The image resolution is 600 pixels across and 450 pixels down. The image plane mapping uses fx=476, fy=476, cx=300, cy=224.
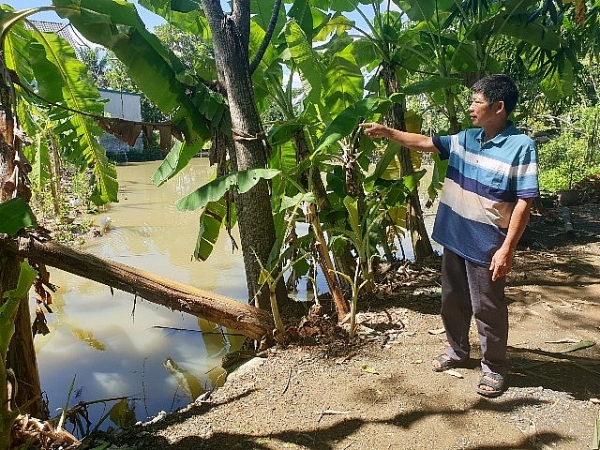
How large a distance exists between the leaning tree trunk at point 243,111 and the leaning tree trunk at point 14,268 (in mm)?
1344

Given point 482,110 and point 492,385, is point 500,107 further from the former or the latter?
point 492,385

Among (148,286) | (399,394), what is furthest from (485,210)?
(148,286)

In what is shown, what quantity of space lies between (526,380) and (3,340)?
2645 millimetres

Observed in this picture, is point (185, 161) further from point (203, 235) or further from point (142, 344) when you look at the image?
point (142, 344)

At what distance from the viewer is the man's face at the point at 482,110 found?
2373 millimetres

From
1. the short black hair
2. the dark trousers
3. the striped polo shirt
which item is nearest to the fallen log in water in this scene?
the dark trousers

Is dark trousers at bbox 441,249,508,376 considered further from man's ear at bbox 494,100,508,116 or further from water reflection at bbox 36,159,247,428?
water reflection at bbox 36,159,247,428

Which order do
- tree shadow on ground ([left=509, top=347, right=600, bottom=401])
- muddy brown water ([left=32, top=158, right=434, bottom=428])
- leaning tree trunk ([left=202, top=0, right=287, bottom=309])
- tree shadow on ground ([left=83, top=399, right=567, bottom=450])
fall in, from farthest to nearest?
muddy brown water ([left=32, top=158, right=434, bottom=428]), leaning tree trunk ([left=202, top=0, right=287, bottom=309]), tree shadow on ground ([left=509, top=347, right=600, bottom=401]), tree shadow on ground ([left=83, top=399, right=567, bottom=450])

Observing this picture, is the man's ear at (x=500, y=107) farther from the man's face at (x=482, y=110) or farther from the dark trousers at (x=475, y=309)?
the dark trousers at (x=475, y=309)

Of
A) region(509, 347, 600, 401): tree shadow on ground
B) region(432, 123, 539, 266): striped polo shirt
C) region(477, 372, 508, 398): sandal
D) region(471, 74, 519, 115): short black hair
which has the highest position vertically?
region(471, 74, 519, 115): short black hair

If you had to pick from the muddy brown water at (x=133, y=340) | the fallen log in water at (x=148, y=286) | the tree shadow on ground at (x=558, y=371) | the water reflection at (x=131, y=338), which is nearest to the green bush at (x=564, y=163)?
the muddy brown water at (x=133, y=340)

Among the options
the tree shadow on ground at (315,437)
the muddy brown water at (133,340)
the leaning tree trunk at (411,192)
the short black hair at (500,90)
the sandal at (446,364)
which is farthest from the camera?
the leaning tree trunk at (411,192)

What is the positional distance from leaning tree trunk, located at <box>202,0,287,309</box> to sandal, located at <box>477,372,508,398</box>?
60.1 inches

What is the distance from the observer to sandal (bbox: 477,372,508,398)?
8.25 ft
